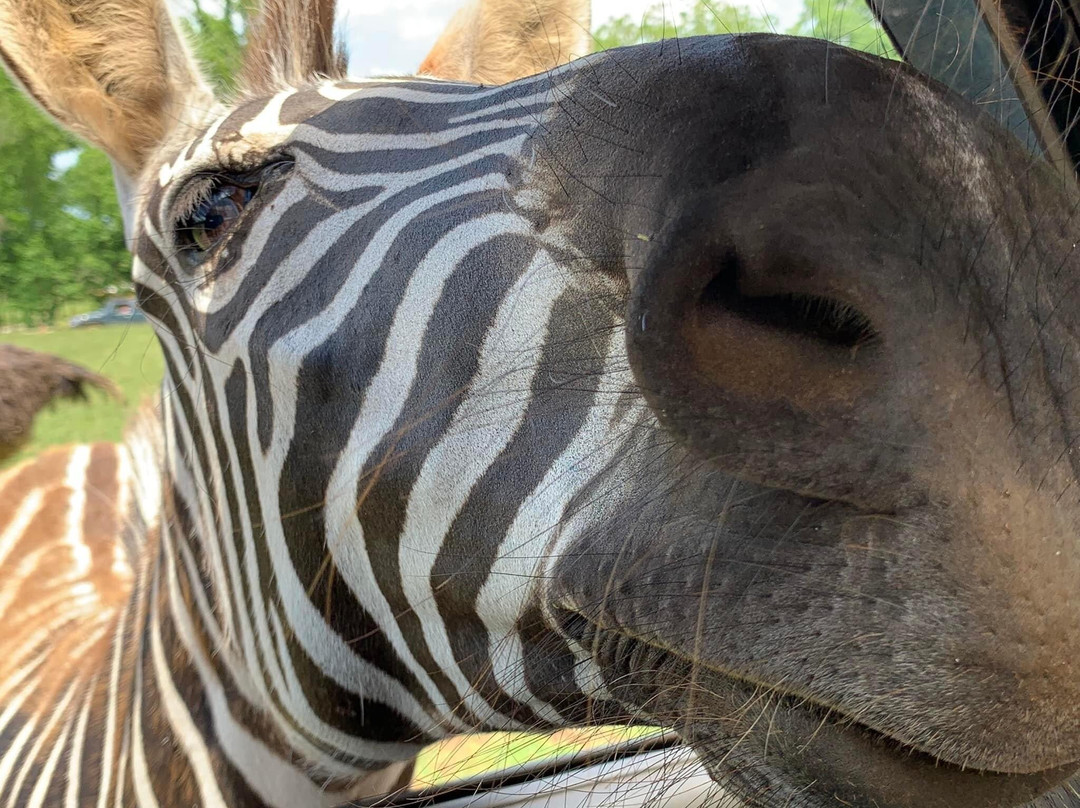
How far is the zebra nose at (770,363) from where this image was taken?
74cm

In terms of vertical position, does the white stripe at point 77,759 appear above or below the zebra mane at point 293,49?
below

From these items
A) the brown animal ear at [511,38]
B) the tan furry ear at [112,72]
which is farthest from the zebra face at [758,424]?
the brown animal ear at [511,38]

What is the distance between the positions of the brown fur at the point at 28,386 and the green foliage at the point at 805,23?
10.3 ft

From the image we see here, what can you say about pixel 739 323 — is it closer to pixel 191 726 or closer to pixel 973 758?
pixel 973 758

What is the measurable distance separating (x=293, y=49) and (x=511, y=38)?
30.1 inches

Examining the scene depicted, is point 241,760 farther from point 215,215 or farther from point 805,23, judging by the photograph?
point 805,23

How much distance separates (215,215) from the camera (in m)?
1.63

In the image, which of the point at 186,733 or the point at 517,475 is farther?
the point at 186,733

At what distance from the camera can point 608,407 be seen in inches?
36.1

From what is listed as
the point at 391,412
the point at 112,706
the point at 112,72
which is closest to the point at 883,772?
the point at 391,412

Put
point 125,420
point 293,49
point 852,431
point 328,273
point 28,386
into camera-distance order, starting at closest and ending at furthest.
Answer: point 852,431 → point 328,273 → point 293,49 → point 125,420 → point 28,386

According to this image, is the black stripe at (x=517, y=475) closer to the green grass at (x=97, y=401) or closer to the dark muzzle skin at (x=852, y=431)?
the dark muzzle skin at (x=852, y=431)

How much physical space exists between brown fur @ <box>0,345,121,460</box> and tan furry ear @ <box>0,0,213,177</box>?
6.15 ft

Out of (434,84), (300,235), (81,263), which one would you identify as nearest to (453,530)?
(300,235)
